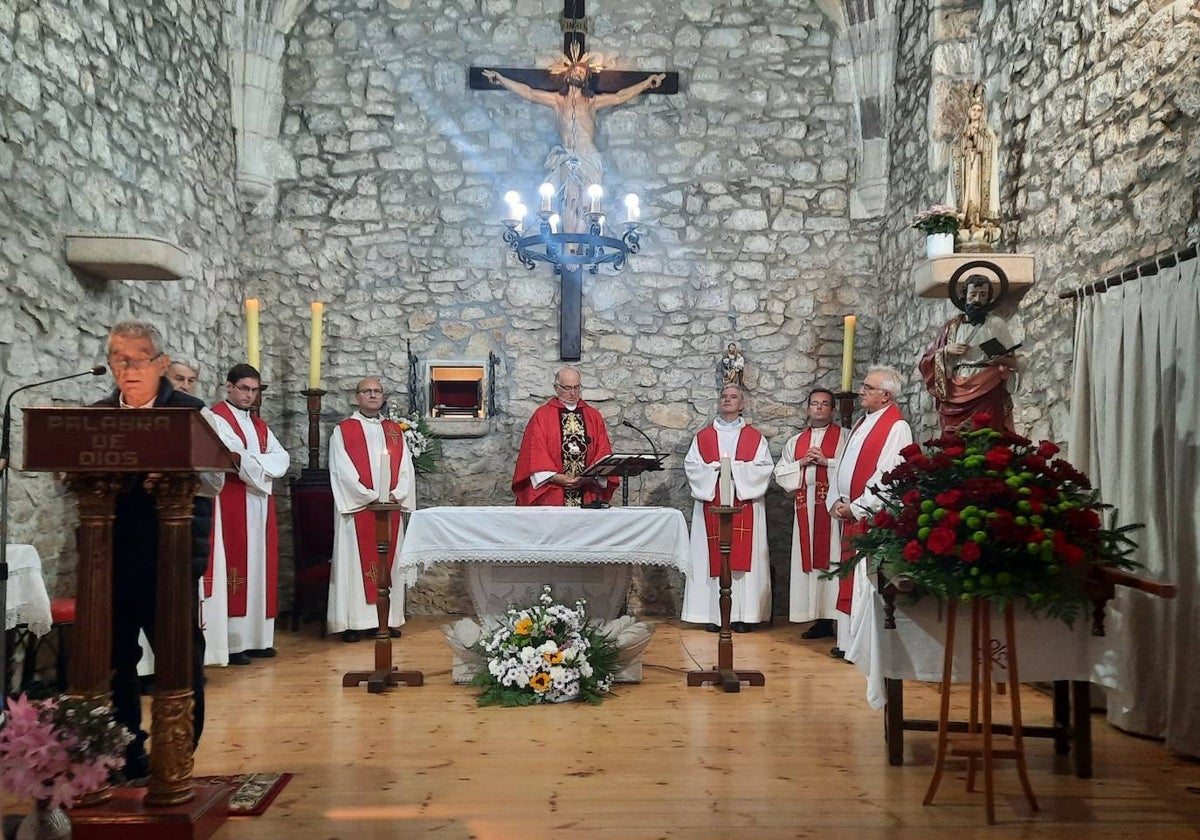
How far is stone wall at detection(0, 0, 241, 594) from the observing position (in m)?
4.68

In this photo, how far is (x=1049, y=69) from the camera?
17.9 feet

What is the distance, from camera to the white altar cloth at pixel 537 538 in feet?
18.3

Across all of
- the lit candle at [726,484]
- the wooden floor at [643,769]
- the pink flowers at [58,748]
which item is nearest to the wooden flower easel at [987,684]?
the wooden floor at [643,769]

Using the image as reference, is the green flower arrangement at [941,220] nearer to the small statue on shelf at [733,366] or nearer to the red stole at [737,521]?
the red stole at [737,521]

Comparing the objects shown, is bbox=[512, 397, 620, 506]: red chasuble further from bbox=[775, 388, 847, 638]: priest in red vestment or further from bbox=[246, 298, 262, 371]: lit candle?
bbox=[246, 298, 262, 371]: lit candle

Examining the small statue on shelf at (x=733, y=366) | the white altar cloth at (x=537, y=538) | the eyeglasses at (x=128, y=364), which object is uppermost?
the small statue on shelf at (x=733, y=366)

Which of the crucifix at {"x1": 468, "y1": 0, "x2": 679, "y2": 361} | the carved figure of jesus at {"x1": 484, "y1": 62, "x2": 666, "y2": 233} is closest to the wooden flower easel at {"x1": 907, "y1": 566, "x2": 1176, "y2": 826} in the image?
the crucifix at {"x1": 468, "y1": 0, "x2": 679, "y2": 361}

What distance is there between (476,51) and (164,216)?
3.16 m

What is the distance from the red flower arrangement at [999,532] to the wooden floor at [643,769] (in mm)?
712

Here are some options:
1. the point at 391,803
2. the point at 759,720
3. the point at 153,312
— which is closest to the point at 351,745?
the point at 391,803

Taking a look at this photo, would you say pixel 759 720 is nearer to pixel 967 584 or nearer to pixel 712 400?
pixel 967 584

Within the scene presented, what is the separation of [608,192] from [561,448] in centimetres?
238

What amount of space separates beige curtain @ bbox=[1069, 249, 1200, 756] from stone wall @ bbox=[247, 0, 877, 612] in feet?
12.3

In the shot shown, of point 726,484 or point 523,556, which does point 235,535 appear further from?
point 726,484
